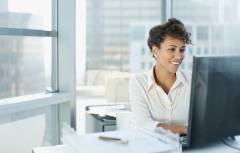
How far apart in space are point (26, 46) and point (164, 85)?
1.03 meters

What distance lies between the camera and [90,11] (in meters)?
2.77

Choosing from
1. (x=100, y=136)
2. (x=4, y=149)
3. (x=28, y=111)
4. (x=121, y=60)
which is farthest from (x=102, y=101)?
(x=100, y=136)

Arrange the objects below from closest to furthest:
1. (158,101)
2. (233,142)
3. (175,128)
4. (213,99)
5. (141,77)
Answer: (213,99) → (233,142) → (175,128) → (158,101) → (141,77)

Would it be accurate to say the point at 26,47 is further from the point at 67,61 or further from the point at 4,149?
the point at 4,149

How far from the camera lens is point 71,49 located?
2.48m

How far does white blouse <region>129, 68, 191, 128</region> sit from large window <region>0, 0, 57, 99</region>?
0.82 meters

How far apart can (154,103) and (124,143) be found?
643mm

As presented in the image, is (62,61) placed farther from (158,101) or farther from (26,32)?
(158,101)

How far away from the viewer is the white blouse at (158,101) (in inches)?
68.1

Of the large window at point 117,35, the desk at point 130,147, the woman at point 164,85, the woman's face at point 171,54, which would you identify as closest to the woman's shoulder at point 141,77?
the woman at point 164,85

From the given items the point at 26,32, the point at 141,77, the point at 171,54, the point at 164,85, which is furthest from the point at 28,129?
the point at 171,54

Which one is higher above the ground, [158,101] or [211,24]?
[211,24]

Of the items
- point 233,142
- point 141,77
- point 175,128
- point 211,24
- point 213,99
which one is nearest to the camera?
point 213,99

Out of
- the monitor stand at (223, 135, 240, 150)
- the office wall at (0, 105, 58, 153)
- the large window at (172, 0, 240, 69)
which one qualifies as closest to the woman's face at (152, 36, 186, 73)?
the monitor stand at (223, 135, 240, 150)
